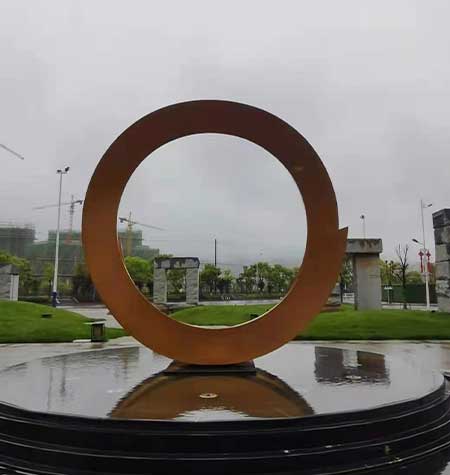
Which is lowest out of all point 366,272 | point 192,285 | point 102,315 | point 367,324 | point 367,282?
point 102,315

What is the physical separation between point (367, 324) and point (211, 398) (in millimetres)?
14078

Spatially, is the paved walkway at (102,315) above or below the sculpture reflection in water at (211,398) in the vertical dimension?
below

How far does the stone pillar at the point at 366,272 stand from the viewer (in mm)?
23906

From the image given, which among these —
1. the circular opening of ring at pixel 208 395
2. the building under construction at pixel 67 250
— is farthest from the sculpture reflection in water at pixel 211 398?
the building under construction at pixel 67 250

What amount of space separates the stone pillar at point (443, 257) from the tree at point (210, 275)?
31428mm

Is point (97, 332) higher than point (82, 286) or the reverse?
the reverse

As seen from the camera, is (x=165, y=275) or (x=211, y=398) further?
(x=165, y=275)

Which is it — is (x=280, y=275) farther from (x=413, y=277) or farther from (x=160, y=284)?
(x=413, y=277)

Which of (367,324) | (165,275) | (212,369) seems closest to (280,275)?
(165,275)

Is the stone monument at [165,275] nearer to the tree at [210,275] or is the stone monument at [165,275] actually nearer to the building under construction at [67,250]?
the tree at [210,275]

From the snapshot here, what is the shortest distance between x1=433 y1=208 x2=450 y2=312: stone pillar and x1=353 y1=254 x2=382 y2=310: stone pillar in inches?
125

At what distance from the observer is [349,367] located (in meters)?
7.26

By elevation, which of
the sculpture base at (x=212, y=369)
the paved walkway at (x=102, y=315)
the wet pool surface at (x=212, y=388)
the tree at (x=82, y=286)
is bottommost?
the paved walkway at (x=102, y=315)

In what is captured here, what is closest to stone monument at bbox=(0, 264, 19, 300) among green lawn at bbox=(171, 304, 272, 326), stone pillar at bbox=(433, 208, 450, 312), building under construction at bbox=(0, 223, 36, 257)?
green lawn at bbox=(171, 304, 272, 326)
